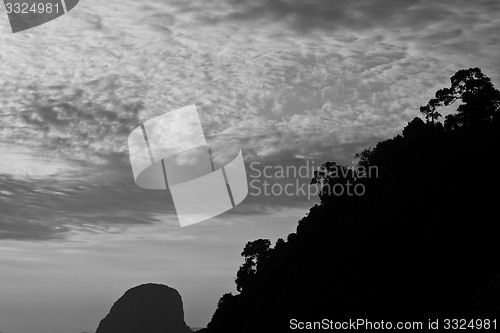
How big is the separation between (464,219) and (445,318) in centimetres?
1671

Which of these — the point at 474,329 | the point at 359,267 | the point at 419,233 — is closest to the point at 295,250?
the point at 359,267

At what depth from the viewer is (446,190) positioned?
64.8 metres

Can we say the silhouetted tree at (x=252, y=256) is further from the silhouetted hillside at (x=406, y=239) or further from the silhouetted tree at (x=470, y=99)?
the silhouetted tree at (x=470, y=99)

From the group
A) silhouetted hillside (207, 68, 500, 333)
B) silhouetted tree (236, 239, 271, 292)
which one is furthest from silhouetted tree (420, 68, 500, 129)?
silhouetted tree (236, 239, 271, 292)

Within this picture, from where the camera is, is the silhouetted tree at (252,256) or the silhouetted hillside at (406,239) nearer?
the silhouetted hillside at (406,239)

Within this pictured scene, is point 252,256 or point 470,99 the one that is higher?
point 470,99

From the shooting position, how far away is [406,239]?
60.5 m

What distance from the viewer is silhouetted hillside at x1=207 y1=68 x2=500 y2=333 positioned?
51.4m

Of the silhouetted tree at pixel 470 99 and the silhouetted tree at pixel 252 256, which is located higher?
the silhouetted tree at pixel 470 99

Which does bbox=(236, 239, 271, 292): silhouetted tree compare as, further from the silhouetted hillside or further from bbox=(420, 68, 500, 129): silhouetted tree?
bbox=(420, 68, 500, 129): silhouetted tree

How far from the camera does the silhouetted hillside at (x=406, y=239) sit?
→ 51.4 metres

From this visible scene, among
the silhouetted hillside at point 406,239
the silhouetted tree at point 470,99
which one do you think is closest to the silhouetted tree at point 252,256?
the silhouetted hillside at point 406,239

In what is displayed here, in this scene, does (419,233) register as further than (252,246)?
No

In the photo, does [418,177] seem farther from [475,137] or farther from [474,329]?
[474,329]
